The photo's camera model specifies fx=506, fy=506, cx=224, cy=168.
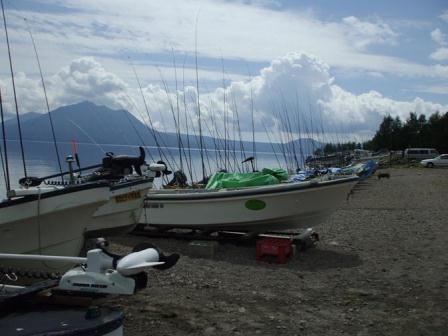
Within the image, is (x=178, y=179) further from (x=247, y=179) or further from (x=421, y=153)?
(x=421, y=153)

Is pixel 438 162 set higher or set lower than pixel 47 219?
lower

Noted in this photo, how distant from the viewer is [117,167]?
290 inches

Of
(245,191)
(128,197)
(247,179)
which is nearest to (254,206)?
(245,191)

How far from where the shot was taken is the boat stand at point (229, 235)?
8.79 meters

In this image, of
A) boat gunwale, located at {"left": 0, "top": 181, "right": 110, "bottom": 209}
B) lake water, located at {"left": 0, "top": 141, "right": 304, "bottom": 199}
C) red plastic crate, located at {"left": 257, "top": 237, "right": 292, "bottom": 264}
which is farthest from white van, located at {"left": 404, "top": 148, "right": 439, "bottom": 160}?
boat gunwale, located at {"left": 0, "top": 181, "right": 110, "bottom": 209}

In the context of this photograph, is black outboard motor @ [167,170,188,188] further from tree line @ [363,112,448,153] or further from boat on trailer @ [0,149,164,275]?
tree line @ [363,112,448,153]

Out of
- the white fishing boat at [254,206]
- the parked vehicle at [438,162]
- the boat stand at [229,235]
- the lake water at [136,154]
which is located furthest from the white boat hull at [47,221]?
the parked vehicle at [438,162]

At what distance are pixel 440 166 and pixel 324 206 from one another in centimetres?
4191

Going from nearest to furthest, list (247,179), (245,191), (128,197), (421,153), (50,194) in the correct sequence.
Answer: (50,194) < (128,197) < (245,191) < (247,179) < (421,153)

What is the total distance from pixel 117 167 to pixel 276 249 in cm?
273

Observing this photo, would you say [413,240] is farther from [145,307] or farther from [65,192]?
[65,192]

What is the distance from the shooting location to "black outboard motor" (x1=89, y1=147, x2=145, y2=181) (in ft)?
23.7

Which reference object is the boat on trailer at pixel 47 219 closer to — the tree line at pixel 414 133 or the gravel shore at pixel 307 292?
the gravel shore at pixel 307 292

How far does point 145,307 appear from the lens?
550cm
